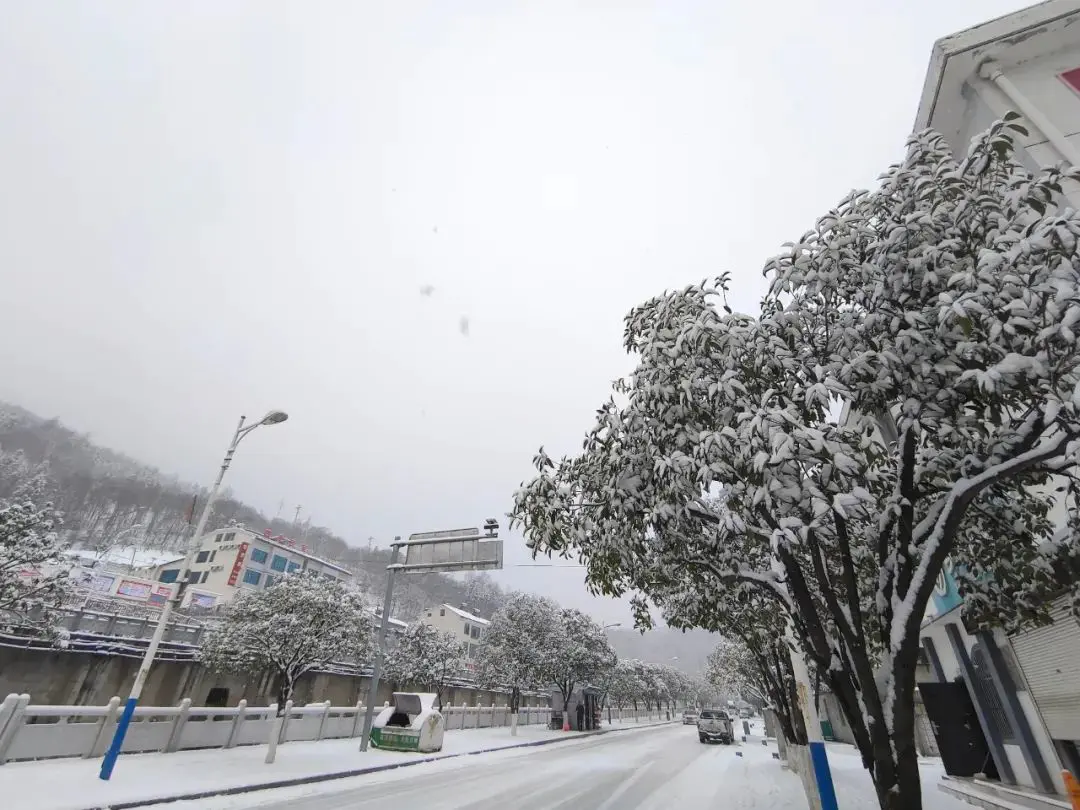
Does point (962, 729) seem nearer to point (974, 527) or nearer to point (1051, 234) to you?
point (974, 527)

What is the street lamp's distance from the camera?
1030cm

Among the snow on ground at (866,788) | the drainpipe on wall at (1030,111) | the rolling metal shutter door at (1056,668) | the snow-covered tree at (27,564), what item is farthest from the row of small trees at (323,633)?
the drainpipe on wall at (1030,111)

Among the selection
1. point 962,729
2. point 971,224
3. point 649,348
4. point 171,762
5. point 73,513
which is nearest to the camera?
point 971,224

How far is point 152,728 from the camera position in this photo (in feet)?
46.4

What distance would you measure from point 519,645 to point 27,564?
29.6m

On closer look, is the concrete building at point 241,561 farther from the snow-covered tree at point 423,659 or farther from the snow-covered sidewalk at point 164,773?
the snow-covered sidewalk at point 164,773

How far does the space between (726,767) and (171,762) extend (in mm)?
18849

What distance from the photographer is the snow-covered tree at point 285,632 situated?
2259cm

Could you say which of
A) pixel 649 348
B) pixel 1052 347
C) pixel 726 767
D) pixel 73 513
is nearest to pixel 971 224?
pixel 1052 347

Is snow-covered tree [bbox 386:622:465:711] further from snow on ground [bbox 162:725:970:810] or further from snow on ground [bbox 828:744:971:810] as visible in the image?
snow on ground [bbox 828:744:971:810]

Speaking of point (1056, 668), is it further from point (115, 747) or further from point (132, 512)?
point (132, 512)

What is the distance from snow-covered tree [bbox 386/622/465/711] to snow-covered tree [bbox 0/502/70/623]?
832 inches

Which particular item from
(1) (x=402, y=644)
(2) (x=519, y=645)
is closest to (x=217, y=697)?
(1) (x=402, y=644)

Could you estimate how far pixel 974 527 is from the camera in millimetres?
7211
